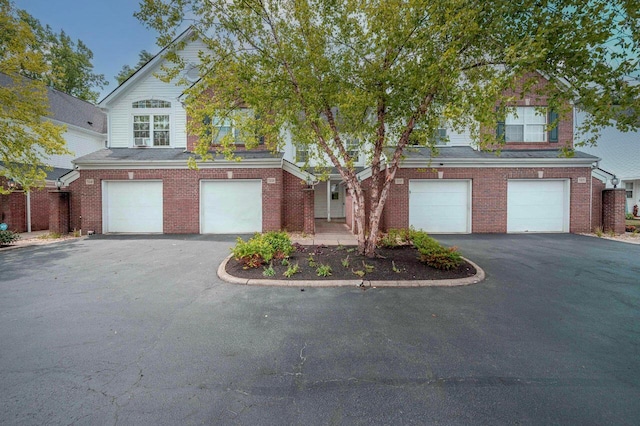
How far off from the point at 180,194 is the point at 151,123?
4.72m

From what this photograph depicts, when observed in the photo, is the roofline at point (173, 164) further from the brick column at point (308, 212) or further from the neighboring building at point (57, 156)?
the brick column at point (308, 212)

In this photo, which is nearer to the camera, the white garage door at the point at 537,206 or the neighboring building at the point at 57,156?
the white garage door at the point at 537,206

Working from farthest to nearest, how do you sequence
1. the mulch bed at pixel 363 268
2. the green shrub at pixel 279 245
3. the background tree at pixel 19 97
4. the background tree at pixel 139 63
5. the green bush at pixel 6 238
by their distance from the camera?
the background tree at pixel 139 63 < the green bush at pixel 6 238 < the background tree at pixel 19 97 < the green shrub at pixel 279 245 < the mulch bed at pixel 363 268

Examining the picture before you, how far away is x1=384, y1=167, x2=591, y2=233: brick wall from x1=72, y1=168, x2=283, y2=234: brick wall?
5.14m

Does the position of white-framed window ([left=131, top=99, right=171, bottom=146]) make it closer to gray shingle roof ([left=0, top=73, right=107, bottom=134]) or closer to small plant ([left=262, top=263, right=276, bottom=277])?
gray shingle roof ([left=0, top=73, right=107, bottom=134])

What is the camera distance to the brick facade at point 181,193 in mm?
12156

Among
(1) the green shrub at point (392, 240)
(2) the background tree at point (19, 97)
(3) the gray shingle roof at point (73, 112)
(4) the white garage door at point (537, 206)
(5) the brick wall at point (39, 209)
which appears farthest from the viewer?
(3) the gray shingle roof at point (73, 112)

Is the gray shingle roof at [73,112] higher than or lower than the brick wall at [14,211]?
higher

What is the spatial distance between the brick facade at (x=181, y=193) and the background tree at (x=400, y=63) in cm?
434

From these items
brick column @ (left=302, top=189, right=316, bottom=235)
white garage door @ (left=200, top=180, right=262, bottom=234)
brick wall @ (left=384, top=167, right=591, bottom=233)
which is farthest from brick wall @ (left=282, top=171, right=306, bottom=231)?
brick wall @ (left=384, top=167, right=591, bottom=233)

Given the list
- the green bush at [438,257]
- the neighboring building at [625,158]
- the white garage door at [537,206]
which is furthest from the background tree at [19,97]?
the neighboring building at [625,158]

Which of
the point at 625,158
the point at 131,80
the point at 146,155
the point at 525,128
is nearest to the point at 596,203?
the point at 525,128

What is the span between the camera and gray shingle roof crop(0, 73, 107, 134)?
56.9 ft

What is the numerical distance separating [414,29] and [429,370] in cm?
636
